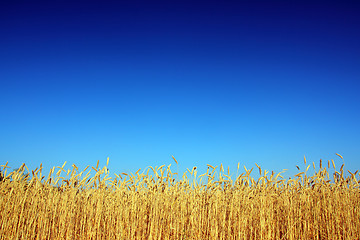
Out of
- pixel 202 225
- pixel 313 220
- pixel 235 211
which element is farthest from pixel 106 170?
pixel 313 220

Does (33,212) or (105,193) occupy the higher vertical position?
(105,193)

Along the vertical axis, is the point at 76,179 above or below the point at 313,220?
above

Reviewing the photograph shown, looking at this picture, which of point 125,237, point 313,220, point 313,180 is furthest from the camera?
point 313,180

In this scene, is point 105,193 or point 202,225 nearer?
point 202,225

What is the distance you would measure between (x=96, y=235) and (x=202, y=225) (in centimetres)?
160

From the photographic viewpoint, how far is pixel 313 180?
4668 millimetres

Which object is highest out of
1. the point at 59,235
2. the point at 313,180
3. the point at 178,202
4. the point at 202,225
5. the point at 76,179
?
the point at 313,180

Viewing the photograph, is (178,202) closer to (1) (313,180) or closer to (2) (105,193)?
(2) (105,193)

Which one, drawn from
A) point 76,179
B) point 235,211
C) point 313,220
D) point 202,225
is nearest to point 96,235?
point 76,179

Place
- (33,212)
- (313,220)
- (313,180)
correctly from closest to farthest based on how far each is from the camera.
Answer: (33,212) < (313,220) < (313,180)

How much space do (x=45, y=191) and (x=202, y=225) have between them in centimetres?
256

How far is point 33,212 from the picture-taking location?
403cm

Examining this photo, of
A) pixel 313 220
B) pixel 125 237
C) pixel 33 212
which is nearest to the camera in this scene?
pixel 125 237

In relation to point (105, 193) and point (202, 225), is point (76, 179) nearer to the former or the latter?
point (105, 193)
